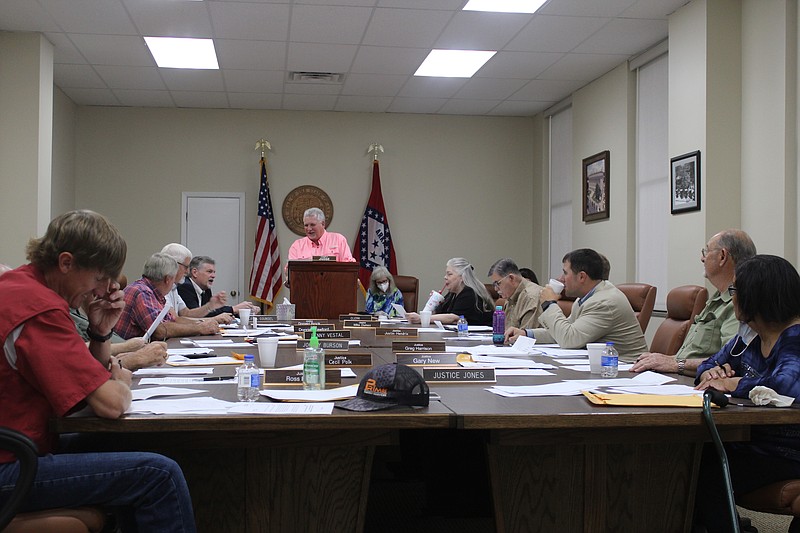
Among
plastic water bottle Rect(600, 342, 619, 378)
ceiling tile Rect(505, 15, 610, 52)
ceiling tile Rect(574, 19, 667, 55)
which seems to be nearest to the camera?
plastic water bottle Rect(600, 342, 619, 378)

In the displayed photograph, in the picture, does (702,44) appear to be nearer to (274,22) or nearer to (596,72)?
(596,72)

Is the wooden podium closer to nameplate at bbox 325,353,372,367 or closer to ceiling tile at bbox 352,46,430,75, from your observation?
ceiling tile at bbox 352,46,430,75

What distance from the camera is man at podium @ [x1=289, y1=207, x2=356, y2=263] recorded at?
22.7 ft

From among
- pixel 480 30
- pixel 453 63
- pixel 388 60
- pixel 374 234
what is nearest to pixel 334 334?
pixel 480 30

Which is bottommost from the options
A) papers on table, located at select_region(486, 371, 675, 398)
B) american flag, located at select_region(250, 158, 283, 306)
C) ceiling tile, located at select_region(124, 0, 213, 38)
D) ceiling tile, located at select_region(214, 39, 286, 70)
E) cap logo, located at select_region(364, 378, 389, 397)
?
papers on table, located at select_region(486, 371, 675, 398)

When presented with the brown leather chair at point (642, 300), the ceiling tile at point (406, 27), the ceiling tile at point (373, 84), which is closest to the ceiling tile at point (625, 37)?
the ceiling tile at point (406, 27)

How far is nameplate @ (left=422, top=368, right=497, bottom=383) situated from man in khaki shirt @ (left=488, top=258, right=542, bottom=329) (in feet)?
8.72

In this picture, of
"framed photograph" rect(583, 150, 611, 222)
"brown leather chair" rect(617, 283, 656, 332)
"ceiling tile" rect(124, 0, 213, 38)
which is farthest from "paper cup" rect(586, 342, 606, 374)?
"framed photograph" rect(583, 150, 611, 222)

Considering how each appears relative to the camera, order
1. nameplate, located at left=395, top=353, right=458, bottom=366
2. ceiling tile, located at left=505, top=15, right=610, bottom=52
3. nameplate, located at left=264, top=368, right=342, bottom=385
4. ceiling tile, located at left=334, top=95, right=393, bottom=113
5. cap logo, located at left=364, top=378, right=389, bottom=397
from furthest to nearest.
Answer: ceiling tile, located at left=334, top=95, right=393, bottom=113 → ceiling tile, located at left=505, top=15, right=610, bottom=52 → nameplate, located at left=395, top=353, right=458, bottom=366 → nameplate, located at left=264, top=368, right=342, bottom=385 → cap logo, located at left=364, top=378, right=389, bottom=397

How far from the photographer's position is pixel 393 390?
199cm

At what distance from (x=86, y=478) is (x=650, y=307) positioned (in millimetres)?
3943

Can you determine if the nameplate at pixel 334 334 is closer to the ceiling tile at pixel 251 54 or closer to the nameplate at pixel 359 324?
the nameplate at pixel 359 324

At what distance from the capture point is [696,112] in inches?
222

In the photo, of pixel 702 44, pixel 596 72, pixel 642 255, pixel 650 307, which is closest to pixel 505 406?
pixel 650 307
